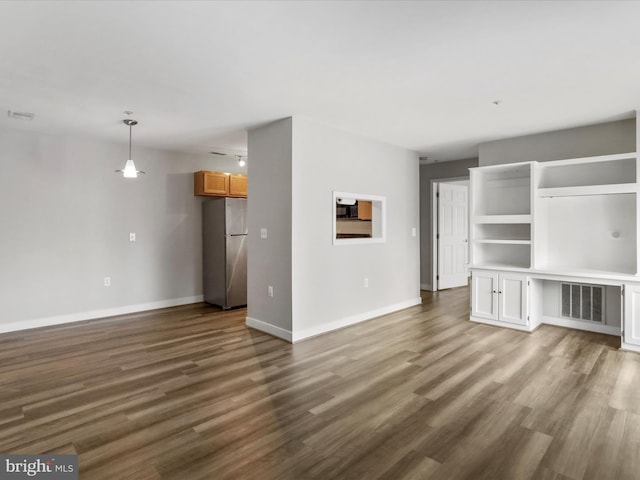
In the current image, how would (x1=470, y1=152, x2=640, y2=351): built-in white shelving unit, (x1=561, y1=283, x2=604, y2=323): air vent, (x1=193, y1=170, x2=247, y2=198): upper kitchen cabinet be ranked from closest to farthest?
(x1=470, y1=152, x2=640, y2=351): built-in white shelving unit < (x1=561, y1=283, x2=604, y2=323): air vent < (x1=193, y1=170, x2=247, y2=198): upper kitchen cabinet

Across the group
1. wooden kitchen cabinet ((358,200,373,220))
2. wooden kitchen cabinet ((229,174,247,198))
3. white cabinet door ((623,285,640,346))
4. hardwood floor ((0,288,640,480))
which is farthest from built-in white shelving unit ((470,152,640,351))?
wooden kitchen cabinet ((229,174,247,198))

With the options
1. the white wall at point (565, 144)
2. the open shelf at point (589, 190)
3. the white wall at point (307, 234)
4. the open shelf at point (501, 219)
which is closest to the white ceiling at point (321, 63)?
the white wall at point (565, 144)

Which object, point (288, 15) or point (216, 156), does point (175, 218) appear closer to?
point (216, 156)

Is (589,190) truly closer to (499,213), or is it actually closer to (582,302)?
(499,213)

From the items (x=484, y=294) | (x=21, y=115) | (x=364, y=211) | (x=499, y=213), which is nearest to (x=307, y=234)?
(x=364, y=211)

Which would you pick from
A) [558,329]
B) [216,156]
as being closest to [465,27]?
[558,329]

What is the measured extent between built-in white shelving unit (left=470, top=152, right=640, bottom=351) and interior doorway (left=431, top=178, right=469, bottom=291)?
1951 millimetres

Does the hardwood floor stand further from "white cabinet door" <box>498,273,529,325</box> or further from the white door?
the white door

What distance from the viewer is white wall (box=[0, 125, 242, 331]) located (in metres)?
4.56

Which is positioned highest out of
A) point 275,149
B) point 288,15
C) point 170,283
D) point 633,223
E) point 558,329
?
point 288,15

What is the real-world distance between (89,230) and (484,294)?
17.8ft

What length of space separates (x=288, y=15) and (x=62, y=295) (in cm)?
474

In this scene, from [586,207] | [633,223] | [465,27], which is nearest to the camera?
[465,27]

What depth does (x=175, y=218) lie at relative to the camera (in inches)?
236
